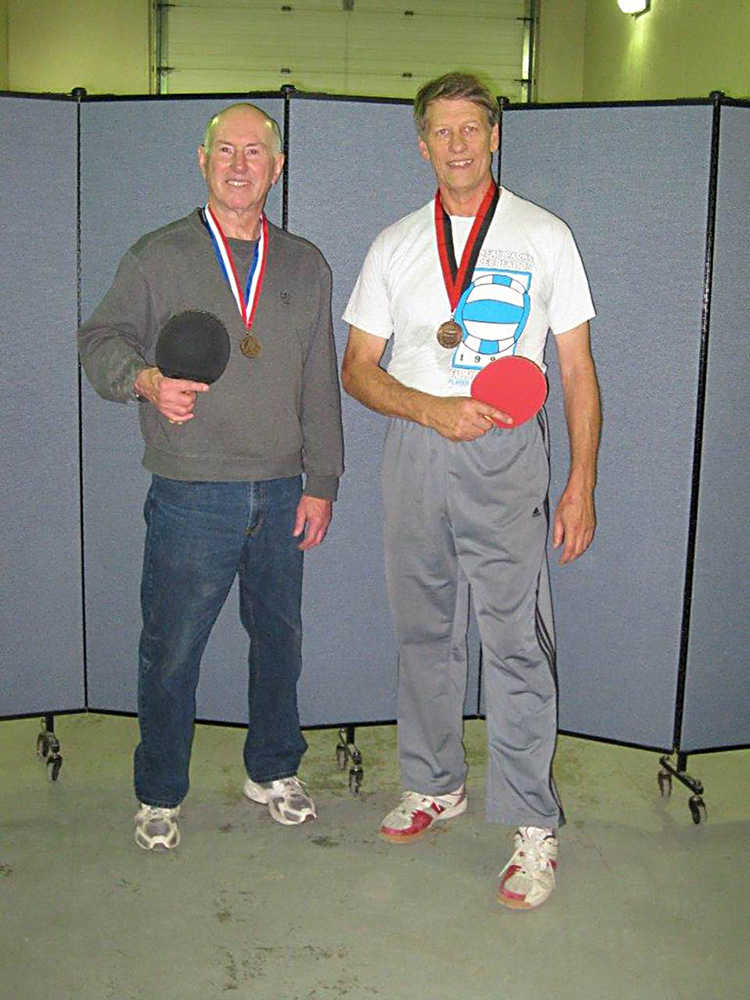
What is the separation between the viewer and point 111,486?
129 inches

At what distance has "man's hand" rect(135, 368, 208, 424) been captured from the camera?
7.80ft

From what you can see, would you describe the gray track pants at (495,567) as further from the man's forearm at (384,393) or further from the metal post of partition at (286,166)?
the metal post of partition at (286,166)

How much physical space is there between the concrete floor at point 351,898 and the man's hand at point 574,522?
84 cm

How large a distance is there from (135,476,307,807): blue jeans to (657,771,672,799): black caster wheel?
1.15 meters

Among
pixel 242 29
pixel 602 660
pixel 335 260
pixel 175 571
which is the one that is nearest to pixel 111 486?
pixel 175 571

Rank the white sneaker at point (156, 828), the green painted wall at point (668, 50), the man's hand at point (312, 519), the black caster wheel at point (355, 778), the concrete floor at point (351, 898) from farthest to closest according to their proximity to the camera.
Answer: the green painted wall at point (668, 50), the black caster wheel at point (355, 778), the man's hand at point (312, 519), the white sneaker at point (156, 828), the concrete floor at point (351, 898)

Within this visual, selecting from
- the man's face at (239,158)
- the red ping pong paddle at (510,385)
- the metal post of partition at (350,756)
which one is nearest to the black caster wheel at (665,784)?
the metal post of partition at (350,756)

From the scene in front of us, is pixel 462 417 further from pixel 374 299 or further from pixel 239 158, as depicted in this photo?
pixel 239 158

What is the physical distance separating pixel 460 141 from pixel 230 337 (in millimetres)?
725

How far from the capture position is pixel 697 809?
308 centimetres

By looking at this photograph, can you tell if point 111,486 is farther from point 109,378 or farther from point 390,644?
point 390,644

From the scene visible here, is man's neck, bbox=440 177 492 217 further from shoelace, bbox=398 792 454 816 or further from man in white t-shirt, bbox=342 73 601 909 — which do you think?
shoelace, bbox=398 792 454 816

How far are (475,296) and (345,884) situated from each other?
147cm

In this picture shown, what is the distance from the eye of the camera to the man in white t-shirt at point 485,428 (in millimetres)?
2600
